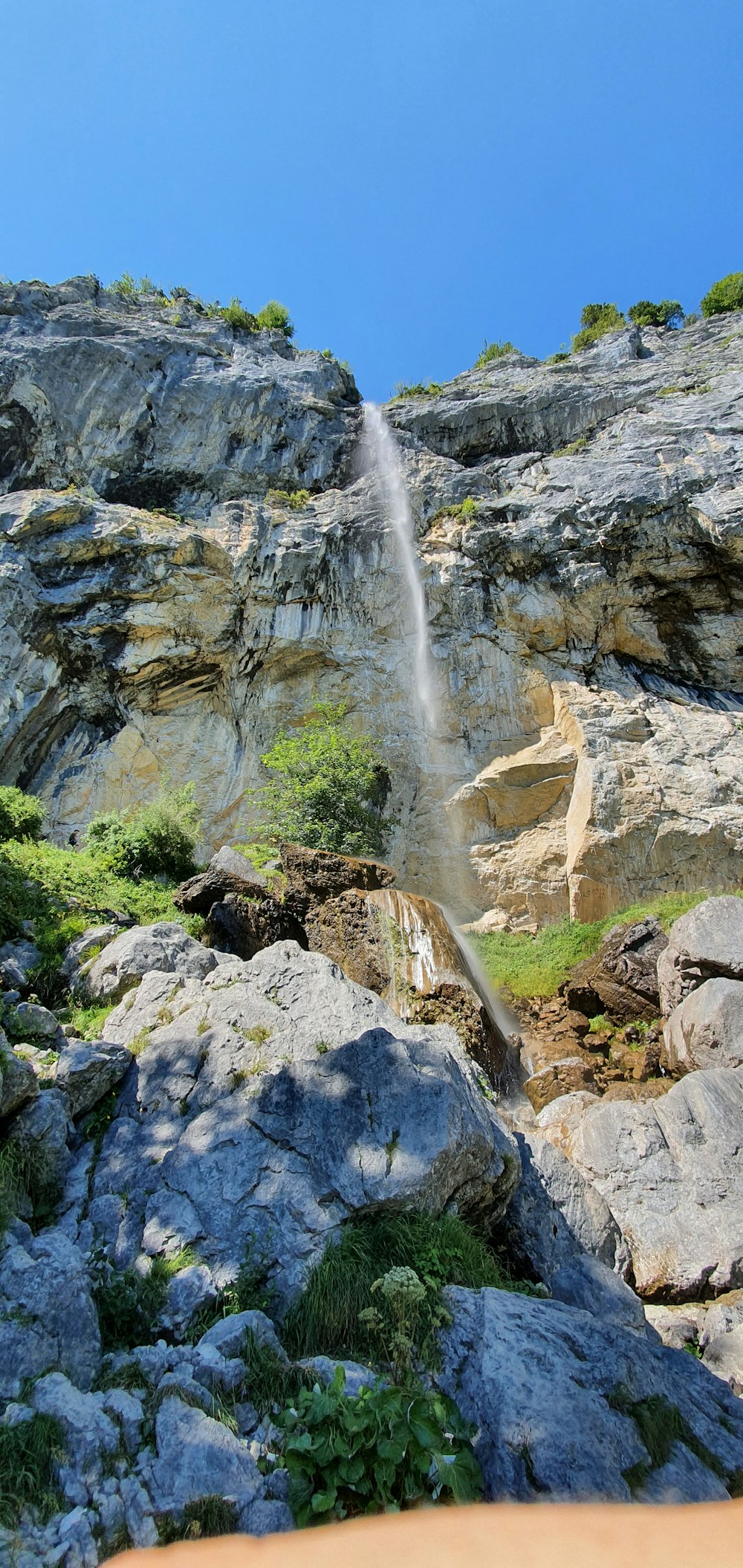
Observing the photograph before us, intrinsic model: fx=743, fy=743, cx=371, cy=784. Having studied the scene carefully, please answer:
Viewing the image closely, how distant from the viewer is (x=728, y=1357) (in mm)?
4805

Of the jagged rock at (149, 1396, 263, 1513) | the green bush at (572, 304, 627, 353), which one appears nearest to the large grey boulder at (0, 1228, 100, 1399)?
the jagged rock at (149, 1396, 263, 1513)

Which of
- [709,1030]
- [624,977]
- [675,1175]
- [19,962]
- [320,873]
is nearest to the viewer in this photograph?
[675,1175]

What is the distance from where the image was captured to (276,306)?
3166 centimetres

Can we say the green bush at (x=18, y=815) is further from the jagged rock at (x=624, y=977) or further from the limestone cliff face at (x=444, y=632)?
the jagged rock at (x=624, y=977)

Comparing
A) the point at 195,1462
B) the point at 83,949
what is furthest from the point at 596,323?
the point at 195,1462

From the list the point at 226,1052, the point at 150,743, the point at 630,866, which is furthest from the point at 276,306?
the point at 226,1052

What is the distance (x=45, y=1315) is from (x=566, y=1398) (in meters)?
2.33

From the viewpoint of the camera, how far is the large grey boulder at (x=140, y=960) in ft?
23.3

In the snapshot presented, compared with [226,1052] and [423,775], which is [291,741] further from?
[226,1052]

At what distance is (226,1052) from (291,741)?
1287 cm

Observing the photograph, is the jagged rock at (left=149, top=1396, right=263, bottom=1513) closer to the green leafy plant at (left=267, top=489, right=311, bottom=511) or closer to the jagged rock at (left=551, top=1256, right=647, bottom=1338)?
the jagged rock at (left=551, top=1256, right=647, bottom=1338)

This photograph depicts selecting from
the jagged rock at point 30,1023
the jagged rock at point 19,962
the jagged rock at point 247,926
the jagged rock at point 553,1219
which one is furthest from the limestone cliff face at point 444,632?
the jagged rock at point 30,1023

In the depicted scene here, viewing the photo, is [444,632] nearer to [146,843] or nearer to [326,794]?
[326,794]

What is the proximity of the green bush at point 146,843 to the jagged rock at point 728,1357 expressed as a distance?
34.0 ft
